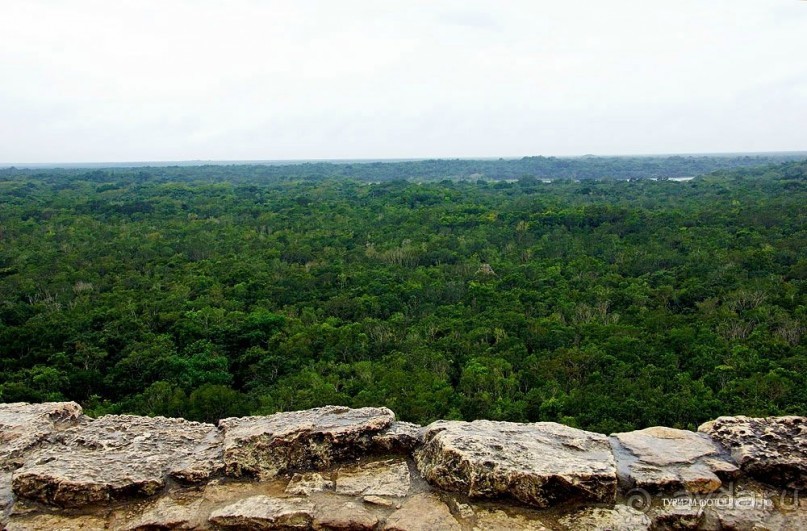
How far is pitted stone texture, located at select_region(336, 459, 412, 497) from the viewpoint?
3.87 meters

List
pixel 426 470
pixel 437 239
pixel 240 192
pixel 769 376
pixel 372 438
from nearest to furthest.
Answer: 1. pixel 426 470
2. pixel 372 438
3. pixel 769 376
4. pixel 437 239
5. pixel 240 192

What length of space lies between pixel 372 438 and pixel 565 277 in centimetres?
2910


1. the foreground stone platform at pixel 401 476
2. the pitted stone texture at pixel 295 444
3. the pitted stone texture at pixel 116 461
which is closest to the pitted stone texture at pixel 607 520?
the foreground stone platform at pixel 401 476

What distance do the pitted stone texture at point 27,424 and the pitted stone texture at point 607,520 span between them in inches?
162

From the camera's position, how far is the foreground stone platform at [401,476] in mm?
3580

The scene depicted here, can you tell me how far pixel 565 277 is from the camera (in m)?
31.8

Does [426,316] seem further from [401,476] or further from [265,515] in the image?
[265,515]

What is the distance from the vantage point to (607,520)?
11.3ft

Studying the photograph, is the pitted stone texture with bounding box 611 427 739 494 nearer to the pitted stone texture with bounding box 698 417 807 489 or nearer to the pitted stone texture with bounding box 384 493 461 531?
the pitted stone texture with bounding box 698 417 807 489

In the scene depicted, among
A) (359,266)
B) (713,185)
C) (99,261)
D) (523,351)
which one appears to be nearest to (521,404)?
(523,351)

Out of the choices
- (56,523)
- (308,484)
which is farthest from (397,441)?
(56,523)

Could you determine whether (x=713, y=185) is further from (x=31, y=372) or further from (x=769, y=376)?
(x=31, y=372)

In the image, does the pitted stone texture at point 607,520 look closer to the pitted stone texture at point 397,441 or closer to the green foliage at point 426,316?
the pitted stone texture at point 397,441

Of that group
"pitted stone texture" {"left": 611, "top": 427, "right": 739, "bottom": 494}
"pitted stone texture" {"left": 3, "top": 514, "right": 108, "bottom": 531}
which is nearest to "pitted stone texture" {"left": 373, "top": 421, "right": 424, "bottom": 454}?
"pitted stone texture" {"left": 611, "top": 427, "right": 739, "bottom": 494}
